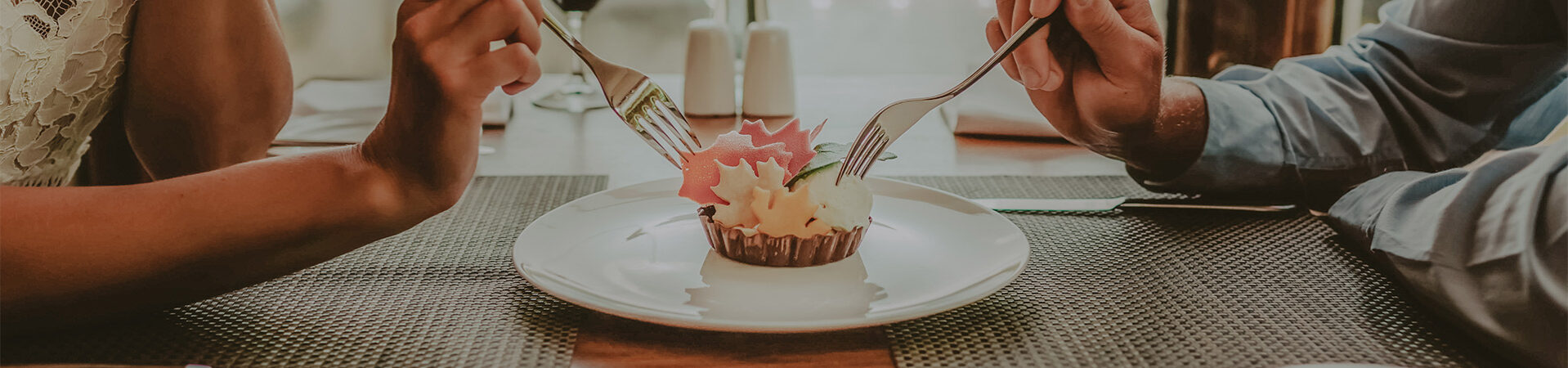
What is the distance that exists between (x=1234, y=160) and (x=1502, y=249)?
438 millimetres

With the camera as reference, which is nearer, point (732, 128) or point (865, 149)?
point (865, 149)

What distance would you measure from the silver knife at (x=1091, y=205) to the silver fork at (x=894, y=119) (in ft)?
0.62

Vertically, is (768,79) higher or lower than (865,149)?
lower

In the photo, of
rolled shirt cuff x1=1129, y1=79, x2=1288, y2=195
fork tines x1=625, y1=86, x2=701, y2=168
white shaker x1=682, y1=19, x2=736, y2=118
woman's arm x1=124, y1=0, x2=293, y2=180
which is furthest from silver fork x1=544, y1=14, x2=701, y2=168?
white shaker x1=682, y1=19, x2=736, y2=118

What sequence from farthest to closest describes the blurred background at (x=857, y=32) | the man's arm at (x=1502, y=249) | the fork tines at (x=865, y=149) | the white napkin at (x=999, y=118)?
the blurred background at (x=857, y=32) → the white napkin at (x=999, y=118) → the fork tines at (x=865, y=149) → the man's arm at (x=1502, y=249)

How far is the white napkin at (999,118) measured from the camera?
1435 mm

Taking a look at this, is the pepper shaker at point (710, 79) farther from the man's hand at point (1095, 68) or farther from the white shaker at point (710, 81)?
the man's hand at point (1095, 68)

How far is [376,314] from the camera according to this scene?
66cm

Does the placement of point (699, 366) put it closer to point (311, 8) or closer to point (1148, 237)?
point (1148, 237)

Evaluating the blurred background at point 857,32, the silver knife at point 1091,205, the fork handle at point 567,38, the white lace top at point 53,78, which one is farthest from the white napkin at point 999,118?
the white lace top at point 53,78

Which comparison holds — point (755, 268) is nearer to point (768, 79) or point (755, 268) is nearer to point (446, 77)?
point (446, 77)

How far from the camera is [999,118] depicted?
146cm

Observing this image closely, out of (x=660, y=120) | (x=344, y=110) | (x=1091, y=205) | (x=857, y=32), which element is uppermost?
(x=660, y=120)

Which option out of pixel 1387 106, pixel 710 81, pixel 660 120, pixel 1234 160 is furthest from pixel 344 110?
pixel 1387 106
